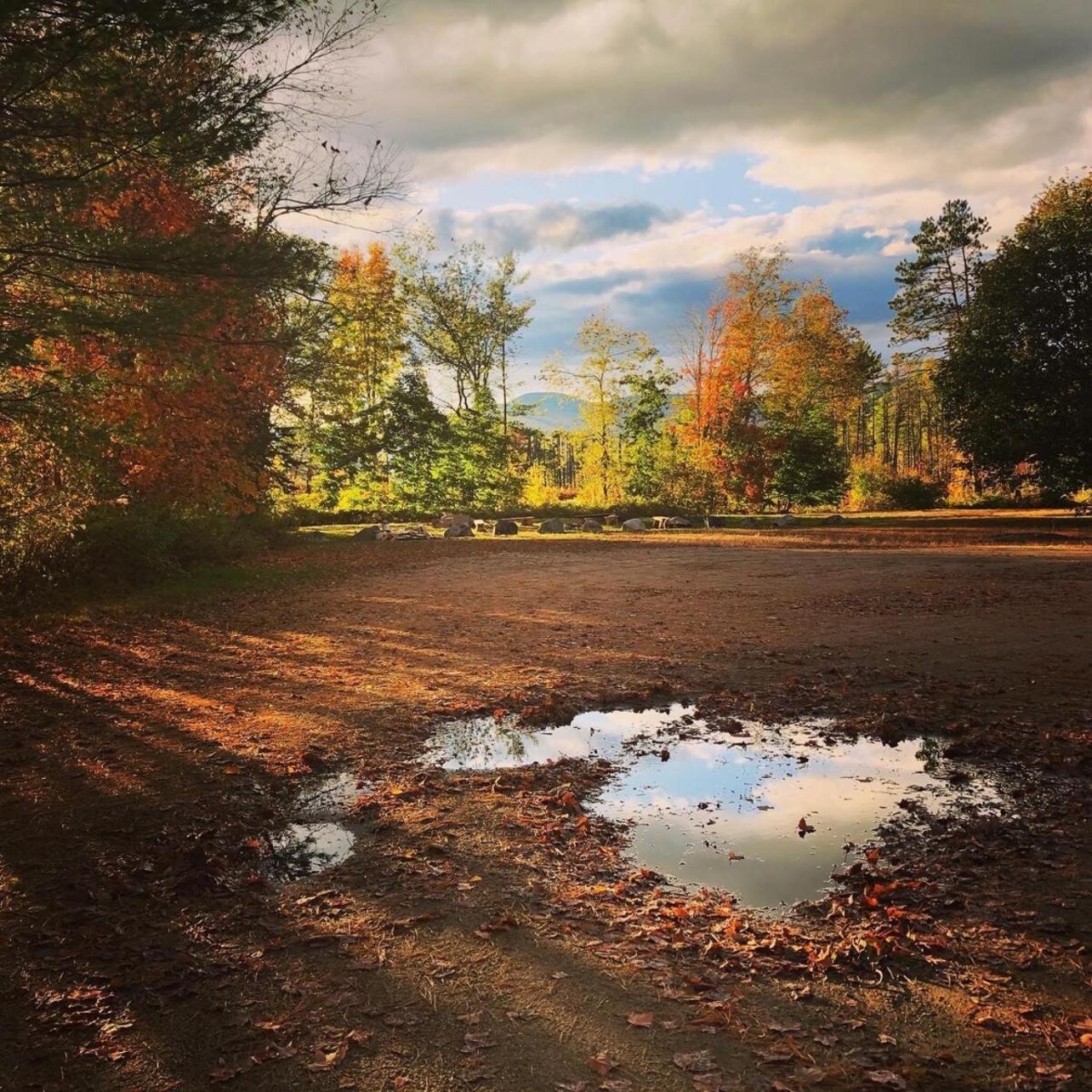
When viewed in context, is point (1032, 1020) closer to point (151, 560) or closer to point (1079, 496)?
point (151, 560)

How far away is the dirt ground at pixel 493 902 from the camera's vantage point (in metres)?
2.74

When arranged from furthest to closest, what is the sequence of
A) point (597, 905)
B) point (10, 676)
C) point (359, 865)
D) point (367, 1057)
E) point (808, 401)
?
point (808, 401)
point (10, 676)
point (359, 865)
point (597, 905)
point (367, 1057)

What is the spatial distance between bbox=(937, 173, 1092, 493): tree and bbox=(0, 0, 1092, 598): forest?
74mm

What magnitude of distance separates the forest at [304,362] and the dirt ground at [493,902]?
10.9 ft

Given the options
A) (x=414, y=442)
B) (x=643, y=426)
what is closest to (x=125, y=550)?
(x=414, y=442)

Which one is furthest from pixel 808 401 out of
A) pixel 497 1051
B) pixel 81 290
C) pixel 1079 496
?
pixel 497 1051

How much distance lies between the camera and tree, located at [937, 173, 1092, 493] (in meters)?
22.1

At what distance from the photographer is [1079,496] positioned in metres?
30.5

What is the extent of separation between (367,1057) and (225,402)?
13747 mm

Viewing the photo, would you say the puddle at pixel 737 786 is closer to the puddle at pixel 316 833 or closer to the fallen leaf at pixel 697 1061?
the puddle at pixel 316 833

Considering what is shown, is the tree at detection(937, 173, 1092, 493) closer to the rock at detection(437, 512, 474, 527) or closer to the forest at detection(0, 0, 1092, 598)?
the forest at detection(0, 0, 1092, 598)

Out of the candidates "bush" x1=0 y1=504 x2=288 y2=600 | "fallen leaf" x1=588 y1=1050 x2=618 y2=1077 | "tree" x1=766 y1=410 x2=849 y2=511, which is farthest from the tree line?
"fallen leaf" x1=588 y1=1050 x2=618 y2=1077

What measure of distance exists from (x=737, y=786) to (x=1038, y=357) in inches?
904

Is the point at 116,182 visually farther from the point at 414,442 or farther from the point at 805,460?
the point at 805,460
